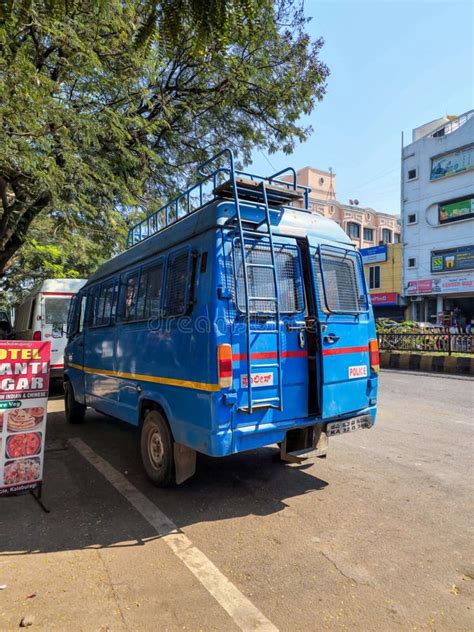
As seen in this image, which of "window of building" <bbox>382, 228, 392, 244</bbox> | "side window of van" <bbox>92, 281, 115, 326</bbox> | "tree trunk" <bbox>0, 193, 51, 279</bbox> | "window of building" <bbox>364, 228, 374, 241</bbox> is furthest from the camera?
"window of building" <bbox>382, 228, 392, 244</bbox>

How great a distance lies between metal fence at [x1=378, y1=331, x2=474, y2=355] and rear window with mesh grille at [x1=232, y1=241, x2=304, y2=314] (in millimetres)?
12237

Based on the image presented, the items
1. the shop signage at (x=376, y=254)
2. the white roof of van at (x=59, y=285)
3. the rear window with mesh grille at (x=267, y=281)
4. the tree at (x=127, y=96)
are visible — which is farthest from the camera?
the shop signage at (x=376, y=254)

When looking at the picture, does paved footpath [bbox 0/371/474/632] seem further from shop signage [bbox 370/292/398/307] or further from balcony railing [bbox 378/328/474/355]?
shop signage [bbox 370/292/398/307]

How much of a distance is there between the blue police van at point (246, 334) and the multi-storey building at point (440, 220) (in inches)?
1156

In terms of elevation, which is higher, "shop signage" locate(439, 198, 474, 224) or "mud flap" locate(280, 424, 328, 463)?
"shop signage" locate(439, 198, 474, 224)

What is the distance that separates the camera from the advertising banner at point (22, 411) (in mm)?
4152

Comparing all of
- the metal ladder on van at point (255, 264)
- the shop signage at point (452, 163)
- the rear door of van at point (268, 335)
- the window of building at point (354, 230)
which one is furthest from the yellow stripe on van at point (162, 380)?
the window of building at point (354, 230)

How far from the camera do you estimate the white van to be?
10758mm

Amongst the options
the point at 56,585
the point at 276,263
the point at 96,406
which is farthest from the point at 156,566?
the point at 96,406

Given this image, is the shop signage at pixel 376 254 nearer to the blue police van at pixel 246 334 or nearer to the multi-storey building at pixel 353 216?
the multi-storey building at pixel 353 216

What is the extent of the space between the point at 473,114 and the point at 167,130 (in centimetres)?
2898

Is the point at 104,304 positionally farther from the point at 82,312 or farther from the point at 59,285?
the point at 59,285

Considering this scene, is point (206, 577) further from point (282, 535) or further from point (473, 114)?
point (473, 114)

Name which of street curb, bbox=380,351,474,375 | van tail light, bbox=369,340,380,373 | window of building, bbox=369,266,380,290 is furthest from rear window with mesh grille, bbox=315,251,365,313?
window of building, bbox=369,266,380,290
